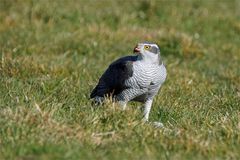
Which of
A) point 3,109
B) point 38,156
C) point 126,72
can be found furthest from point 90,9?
point 38,156

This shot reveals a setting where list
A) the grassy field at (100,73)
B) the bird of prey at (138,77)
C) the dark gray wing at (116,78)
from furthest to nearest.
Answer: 1. the dark gray wing at (116,78)
2. the bird of prey at (138,77)
3. the grassy field at (100,73)

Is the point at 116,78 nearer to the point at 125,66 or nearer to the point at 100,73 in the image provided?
the point at 125,66

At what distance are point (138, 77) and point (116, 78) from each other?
0.35m

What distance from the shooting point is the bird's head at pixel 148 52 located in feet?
24.4

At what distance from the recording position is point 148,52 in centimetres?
746

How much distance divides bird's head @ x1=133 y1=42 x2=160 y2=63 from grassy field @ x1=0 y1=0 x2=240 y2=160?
0.63m

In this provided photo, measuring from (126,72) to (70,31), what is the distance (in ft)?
19.8

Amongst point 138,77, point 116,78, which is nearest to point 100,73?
point 116,78

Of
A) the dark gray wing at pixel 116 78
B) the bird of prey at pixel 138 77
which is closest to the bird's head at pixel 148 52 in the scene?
the bird of prey at pixel 138 77

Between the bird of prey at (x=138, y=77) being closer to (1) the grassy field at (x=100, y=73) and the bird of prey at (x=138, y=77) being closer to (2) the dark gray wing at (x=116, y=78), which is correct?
(2) the dark gray wing at (x=116, y=78)

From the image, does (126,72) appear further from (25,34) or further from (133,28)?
(133,28)

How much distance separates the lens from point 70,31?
1330 centimetres

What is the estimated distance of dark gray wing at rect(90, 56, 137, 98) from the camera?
24.3ft

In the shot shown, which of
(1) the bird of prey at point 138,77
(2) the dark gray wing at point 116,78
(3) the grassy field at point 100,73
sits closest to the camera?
(3) the grassy field at point 100,73
